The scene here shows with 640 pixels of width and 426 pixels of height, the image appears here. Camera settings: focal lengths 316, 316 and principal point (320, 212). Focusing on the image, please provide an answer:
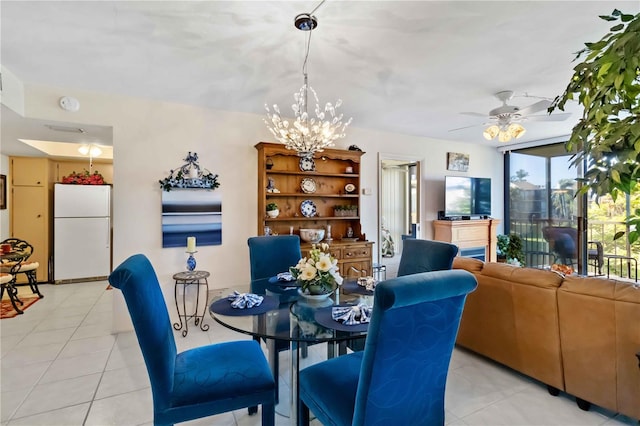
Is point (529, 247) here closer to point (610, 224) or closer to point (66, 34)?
point (610, 224)

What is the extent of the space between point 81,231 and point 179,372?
5292 mm

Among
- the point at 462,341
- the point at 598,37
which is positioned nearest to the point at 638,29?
the point at 598,37

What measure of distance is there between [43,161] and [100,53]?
4255 mm

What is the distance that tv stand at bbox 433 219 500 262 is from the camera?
5.40m

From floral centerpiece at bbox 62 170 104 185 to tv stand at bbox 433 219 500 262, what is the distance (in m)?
6.10

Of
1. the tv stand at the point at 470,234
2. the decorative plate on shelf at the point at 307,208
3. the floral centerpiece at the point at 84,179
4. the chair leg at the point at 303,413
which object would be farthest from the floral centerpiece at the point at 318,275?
the floral centerpiece at the point at 84,179

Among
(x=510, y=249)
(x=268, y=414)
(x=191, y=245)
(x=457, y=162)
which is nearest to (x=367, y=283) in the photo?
(x=268, y=414)

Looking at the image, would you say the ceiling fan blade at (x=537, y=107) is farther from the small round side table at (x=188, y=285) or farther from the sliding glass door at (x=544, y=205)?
the small round side table at (x=188, y=285)

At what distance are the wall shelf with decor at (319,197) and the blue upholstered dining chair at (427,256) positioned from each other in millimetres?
1331

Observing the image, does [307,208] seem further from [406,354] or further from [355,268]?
[406,354]

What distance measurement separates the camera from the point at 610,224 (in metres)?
5.18

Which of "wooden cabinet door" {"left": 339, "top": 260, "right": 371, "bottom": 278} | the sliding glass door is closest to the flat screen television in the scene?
the sliding glass door

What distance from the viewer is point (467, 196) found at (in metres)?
5.66

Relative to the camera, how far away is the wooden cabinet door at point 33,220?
5.32 metres
